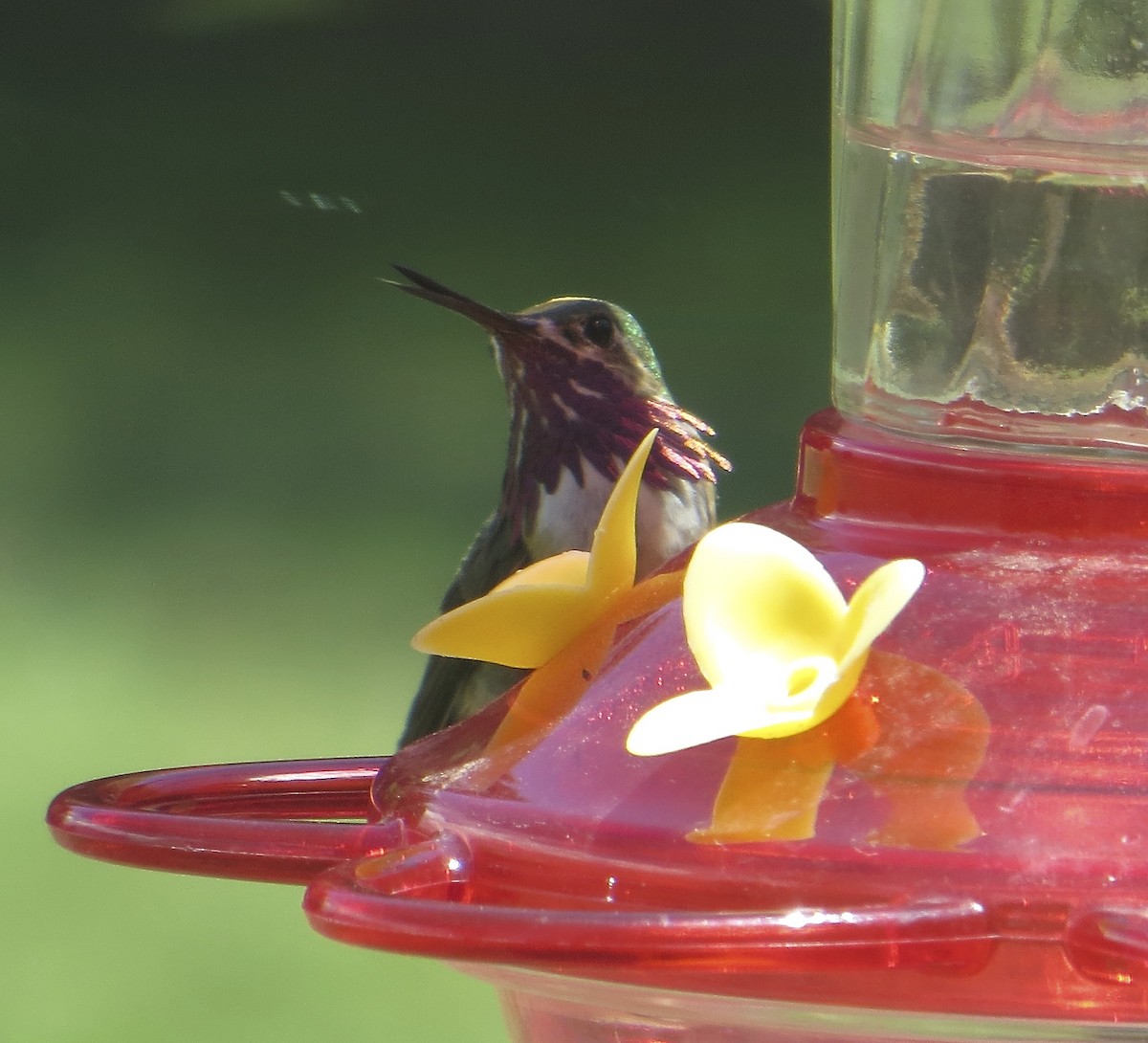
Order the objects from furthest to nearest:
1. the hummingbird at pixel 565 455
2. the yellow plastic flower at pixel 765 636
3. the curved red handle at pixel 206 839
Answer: the hummingbird at pixel 565 455 < the curved red handle at pixel 206 839 < the yellow plastic flower at pixel 765 636

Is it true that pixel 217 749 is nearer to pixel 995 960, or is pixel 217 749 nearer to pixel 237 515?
pixel 237 515

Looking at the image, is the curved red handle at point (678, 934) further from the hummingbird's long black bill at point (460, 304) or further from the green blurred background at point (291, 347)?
the green blurred background at point (291, 347)

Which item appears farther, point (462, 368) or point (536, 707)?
point (462, 368)

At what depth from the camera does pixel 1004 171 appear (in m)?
1.27

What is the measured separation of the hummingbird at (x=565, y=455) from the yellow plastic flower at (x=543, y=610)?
145 cm

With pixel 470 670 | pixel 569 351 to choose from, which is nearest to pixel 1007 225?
pixel 470 670

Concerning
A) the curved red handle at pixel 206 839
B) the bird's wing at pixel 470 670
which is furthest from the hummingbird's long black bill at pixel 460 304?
the curved red handle at pixel 206 839

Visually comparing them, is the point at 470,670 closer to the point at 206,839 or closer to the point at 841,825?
the point at 206,839

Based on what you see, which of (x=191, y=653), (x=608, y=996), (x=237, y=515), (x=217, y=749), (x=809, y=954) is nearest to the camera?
(x=809, y=954)

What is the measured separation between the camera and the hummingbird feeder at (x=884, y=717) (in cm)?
89

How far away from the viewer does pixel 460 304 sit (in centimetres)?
284

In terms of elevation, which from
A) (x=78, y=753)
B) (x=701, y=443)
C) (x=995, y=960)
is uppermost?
(x=995, y=960)

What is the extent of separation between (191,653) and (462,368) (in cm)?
203

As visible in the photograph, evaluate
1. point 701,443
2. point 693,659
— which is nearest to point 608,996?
point 693,659
